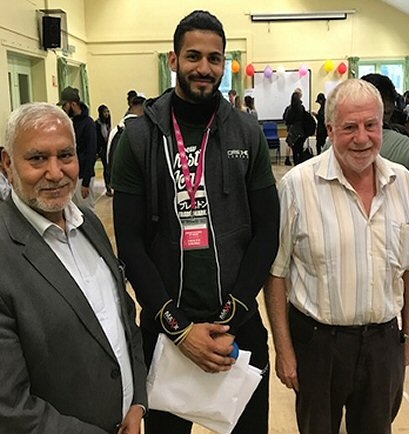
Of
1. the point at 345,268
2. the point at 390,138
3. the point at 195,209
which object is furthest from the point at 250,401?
the point at 390,138

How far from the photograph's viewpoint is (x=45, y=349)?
1.20 metres

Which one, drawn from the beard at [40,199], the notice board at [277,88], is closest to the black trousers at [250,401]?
the beard at [40,199]

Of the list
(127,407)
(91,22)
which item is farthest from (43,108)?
(91,22)

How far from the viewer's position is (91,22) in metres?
13.0

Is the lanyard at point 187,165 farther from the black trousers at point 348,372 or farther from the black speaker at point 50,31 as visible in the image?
the black speaker at point 50,31

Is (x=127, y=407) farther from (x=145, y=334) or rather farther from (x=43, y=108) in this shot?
(x=43, y=108)

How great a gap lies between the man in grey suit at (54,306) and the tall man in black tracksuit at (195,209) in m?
0.20

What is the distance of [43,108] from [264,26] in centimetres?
1283

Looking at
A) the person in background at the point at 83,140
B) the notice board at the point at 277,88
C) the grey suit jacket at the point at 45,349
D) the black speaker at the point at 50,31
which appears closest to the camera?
the grey suit jacket at the point at 45,349

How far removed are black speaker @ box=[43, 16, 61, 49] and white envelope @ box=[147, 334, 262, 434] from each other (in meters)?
8.40

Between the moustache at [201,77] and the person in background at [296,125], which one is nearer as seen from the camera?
the moustache at [201,77]

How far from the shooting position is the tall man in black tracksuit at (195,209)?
1.61 m

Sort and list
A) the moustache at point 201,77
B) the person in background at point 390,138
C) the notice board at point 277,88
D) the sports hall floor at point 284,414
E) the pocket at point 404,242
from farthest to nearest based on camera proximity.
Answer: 1. the notice board at point 277,88
2. the sports hall floor at point 284,414
3. the person in background at point 390,138
4. the pocket at point 404,242
5. the moustache at point 201,77

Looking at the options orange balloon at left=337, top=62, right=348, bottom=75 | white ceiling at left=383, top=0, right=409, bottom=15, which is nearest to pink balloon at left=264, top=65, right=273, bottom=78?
orange balloon at left=337, top=62, right=348, bottom=75
